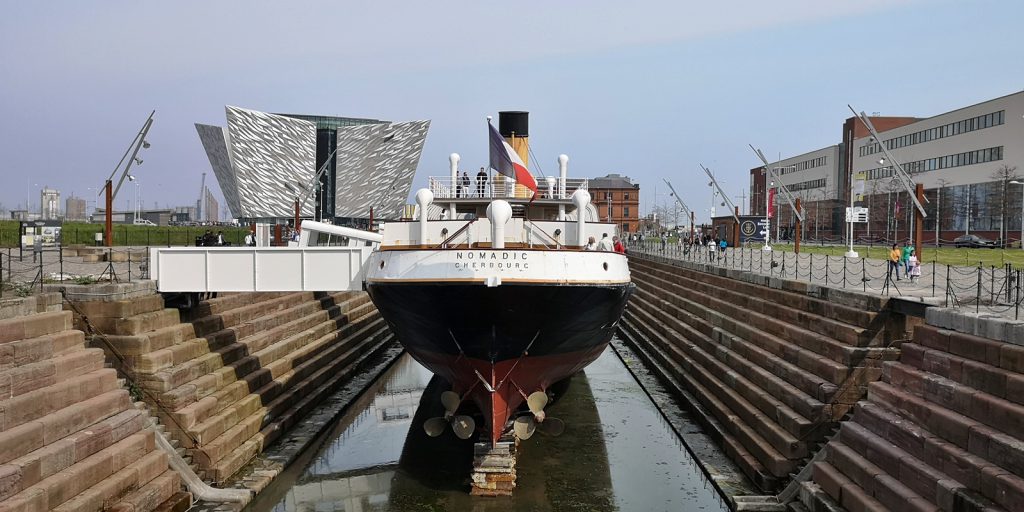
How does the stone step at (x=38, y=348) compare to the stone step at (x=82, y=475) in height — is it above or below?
above

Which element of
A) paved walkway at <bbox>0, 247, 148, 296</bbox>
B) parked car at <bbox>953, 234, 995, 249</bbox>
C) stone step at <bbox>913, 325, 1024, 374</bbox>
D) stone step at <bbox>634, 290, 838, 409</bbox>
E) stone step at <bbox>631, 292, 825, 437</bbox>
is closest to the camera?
stone step at <bbox>913, 325, 1024, 374</bbox>

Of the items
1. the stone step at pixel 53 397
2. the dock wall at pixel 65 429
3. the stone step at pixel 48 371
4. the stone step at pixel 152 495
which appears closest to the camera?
the dock wall at pixel 65 429

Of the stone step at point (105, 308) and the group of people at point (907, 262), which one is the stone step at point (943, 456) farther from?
the stone step at point (105, 308)

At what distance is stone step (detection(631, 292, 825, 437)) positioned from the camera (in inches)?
526

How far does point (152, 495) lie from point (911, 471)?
38.9 ft

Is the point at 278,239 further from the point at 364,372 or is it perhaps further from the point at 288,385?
the point at 288,385

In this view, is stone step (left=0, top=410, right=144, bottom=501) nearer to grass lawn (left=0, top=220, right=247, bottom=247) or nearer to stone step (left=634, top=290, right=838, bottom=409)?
stone step (left=634, top=290, right=838, bottom=409)

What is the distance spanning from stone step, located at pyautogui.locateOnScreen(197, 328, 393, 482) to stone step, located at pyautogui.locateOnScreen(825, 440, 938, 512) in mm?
11414

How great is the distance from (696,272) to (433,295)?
1882cm

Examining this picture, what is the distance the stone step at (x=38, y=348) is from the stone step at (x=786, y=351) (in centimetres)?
1358

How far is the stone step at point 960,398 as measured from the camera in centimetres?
878

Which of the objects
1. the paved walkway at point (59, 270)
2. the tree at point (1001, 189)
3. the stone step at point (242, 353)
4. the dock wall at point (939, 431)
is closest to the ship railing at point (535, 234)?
the stone step at point (242, 353)

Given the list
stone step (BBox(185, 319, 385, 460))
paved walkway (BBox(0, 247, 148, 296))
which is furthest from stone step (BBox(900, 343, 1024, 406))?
paved walkway (BBox(0, 247, 148, 296))

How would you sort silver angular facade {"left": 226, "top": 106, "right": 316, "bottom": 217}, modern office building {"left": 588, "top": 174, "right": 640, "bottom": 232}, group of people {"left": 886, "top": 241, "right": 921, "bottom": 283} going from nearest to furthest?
1. group of people {"left": 886, "top": 241, "right": 921, "bottom": 283}
2. silver angular facade {"left": 226, "top": 106, "right": 316, "bottom": 217}
3. modern office building {"left": 588, "top": 174, "right": 640, "bottom": 232}
